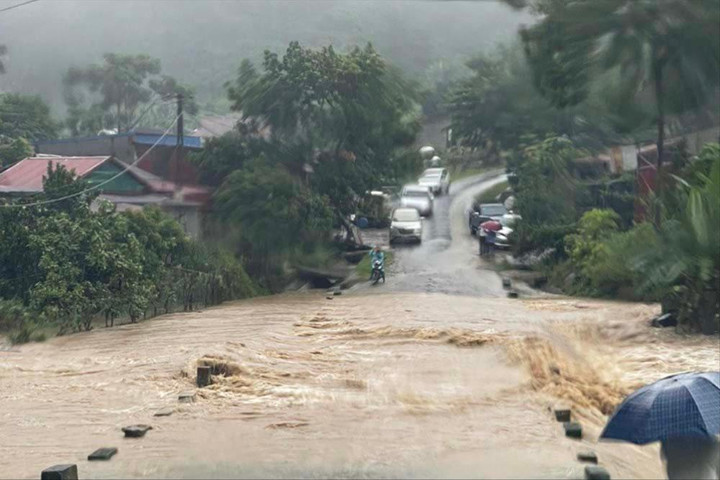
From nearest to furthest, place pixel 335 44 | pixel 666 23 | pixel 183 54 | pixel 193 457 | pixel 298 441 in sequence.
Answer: pixel 193 457 < pixel 298 441 < pixel 666 23 < pixel 335 44 < pixel 183 54

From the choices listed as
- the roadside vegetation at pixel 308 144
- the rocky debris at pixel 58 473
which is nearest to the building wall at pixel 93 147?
the roadside vegetation at pixel 308 144

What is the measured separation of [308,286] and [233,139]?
4.25 metres

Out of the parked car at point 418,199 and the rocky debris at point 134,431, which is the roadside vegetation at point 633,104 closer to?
the rocky debris at point 134,431

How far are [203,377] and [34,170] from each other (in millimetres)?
10858

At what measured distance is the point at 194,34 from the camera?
2553cm

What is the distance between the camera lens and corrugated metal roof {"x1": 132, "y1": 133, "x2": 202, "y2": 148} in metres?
26.5

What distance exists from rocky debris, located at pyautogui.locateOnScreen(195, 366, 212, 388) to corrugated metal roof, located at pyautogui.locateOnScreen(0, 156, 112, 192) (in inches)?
350

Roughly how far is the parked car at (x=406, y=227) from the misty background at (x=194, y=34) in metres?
5.09

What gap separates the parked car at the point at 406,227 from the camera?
27906mm

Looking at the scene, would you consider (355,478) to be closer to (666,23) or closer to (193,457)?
(193,457)

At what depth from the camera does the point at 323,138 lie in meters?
26.2

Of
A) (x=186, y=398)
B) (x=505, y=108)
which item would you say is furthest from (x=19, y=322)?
(x=505, y=108)

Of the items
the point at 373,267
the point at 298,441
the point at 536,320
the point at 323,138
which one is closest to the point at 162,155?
the point at 323,138

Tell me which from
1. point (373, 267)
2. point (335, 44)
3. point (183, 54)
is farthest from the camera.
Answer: point (183, 54)
